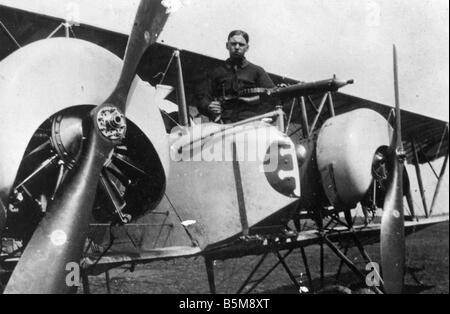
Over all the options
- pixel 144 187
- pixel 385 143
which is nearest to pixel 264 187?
pixel 144 187

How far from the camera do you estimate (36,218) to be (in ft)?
13.9

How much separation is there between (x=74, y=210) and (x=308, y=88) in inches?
119

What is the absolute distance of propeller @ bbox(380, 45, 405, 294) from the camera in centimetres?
607

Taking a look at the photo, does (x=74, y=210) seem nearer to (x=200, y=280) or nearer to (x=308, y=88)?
(x=308, y=88)

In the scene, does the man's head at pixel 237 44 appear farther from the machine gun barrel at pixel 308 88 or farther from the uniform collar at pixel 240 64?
the machine gun barrel at pixel 308 88

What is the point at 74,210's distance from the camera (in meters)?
3.53

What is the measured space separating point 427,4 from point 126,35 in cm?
433

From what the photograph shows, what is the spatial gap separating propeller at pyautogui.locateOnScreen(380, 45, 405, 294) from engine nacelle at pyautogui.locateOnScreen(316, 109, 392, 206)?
11.1 inches

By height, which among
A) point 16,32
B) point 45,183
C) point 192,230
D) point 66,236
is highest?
point 16,32

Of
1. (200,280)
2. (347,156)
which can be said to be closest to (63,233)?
(347,156)

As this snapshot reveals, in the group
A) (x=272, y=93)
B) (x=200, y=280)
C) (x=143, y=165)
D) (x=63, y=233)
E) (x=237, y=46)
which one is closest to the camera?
(x=63, y=233)

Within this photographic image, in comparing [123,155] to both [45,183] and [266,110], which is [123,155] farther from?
[266,110]

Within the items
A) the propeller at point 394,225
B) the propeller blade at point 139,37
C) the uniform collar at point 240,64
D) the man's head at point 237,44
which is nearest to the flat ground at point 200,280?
the propeller at point 394,225

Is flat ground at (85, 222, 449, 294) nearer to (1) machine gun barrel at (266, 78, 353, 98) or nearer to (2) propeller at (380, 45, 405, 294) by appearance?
(2) propeller at (380, 45, 405, 294)
